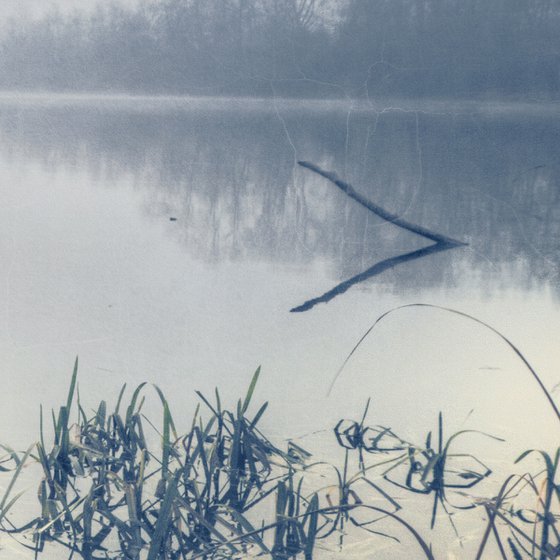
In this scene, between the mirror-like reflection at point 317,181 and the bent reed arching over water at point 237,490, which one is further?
the mirror-like reflection at point 317,181

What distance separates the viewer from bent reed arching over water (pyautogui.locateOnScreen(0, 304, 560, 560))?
4.15 feet

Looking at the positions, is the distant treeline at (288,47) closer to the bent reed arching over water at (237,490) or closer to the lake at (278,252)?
the lake at (278,252)

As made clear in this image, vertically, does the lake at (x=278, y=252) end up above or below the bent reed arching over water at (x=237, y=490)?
above

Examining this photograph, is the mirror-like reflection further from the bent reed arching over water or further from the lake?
the bent reed arching over water

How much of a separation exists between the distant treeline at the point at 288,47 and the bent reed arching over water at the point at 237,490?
1.96 ft

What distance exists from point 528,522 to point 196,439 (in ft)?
1.75

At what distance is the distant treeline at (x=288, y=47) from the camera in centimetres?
171

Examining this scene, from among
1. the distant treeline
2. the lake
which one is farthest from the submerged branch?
the distant treeline

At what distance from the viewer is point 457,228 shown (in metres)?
1.75

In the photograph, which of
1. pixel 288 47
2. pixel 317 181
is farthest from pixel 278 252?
pixel 288 47

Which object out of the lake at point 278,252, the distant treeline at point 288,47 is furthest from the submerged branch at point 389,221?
the distant treeline at point 288,47

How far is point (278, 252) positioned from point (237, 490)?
1.57 feet

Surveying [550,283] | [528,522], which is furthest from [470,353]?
[528,522]

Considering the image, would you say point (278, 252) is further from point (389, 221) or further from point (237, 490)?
point (237, 490)
